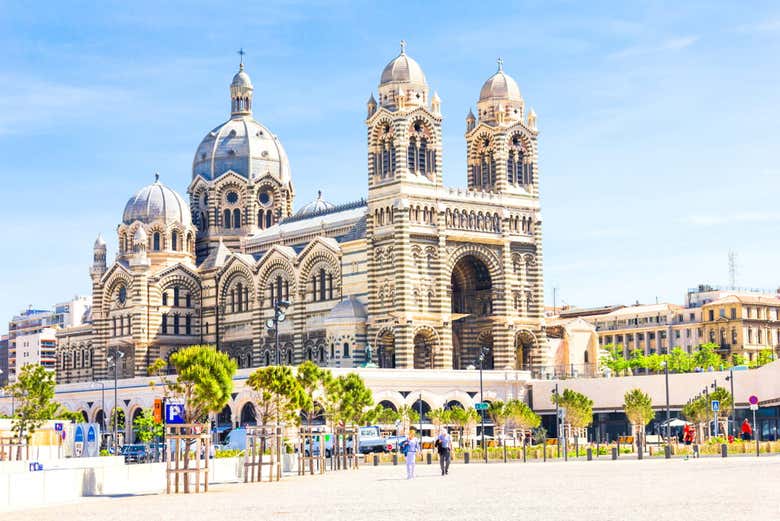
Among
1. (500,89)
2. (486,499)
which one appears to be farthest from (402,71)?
(486,499)

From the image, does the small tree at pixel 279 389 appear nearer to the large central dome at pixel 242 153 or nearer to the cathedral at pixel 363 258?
the cathedral at pixel 363 258

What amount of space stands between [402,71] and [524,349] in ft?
74.4

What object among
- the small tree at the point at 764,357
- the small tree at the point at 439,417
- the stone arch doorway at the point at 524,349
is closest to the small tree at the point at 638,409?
the small tree at the point at 439,417

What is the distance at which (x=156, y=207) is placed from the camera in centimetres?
12094

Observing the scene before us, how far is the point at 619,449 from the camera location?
6875 centimetres

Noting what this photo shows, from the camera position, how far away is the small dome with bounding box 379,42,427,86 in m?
98.5

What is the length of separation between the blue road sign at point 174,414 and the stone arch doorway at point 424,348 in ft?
186

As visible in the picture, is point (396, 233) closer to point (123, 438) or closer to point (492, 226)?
point (492, 226)

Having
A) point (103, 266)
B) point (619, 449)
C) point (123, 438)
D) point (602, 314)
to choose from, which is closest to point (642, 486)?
point (619, 449)

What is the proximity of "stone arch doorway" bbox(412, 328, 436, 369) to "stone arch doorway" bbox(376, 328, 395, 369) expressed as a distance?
176 cm

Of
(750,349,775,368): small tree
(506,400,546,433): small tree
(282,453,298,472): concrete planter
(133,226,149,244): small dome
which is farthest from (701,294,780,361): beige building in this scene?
(282,453,298,472): concrete planter

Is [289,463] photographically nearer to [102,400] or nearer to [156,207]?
[102,400]

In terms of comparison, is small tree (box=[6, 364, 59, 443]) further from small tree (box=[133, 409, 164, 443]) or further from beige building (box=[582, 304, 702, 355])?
beige building (box=[582, 304, 702, 355])

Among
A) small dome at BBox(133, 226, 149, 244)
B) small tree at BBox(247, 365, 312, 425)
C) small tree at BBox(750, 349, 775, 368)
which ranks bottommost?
small tree at BBox(247, 365, 312, 425)
